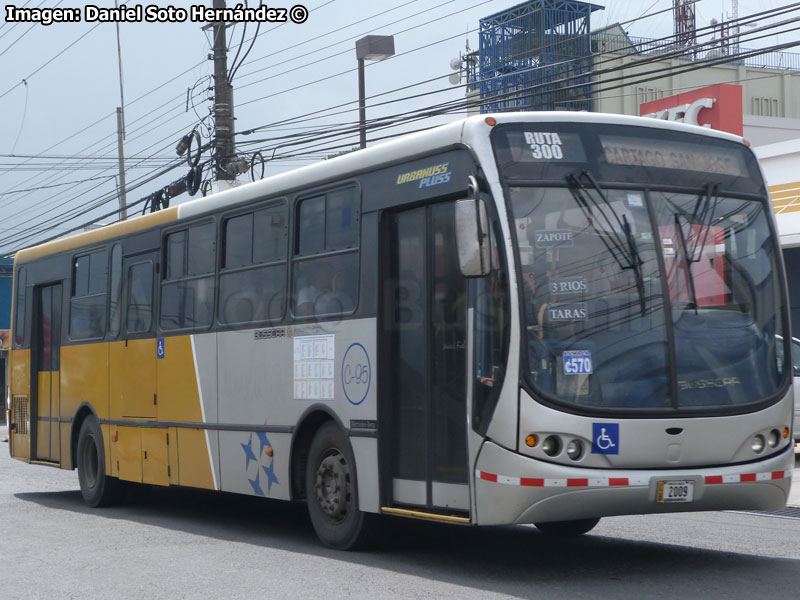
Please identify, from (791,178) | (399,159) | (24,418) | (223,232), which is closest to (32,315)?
(24,418)

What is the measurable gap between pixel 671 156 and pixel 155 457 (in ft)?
21.5

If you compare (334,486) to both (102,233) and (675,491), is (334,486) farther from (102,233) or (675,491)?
(102,233)

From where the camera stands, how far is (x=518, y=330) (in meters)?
7.91

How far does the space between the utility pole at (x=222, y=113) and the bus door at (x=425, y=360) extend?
1342cm

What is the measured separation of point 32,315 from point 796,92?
68.0 m

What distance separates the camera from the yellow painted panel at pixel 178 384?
12.1 m

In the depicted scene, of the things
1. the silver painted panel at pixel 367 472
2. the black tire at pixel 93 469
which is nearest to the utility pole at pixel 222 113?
the black tire at pixel 93 469

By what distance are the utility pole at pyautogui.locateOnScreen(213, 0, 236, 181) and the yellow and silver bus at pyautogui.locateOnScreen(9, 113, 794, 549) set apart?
11323 millimetres

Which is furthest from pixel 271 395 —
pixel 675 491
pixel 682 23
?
pixel 682 23

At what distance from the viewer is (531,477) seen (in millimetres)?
7773

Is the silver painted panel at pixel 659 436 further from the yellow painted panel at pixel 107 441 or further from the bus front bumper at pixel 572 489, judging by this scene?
the yellow painted panel at pixel 107 441

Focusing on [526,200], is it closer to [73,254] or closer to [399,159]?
[399,159]

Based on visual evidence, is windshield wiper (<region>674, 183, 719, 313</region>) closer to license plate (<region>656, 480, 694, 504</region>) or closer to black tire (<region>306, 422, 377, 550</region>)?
license plate (<region>656, 480, 694, 504</region>)

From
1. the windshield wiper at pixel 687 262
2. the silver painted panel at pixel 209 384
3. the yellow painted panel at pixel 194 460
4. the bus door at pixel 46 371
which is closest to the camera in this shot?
the windshield wiper at pixel 687 262
